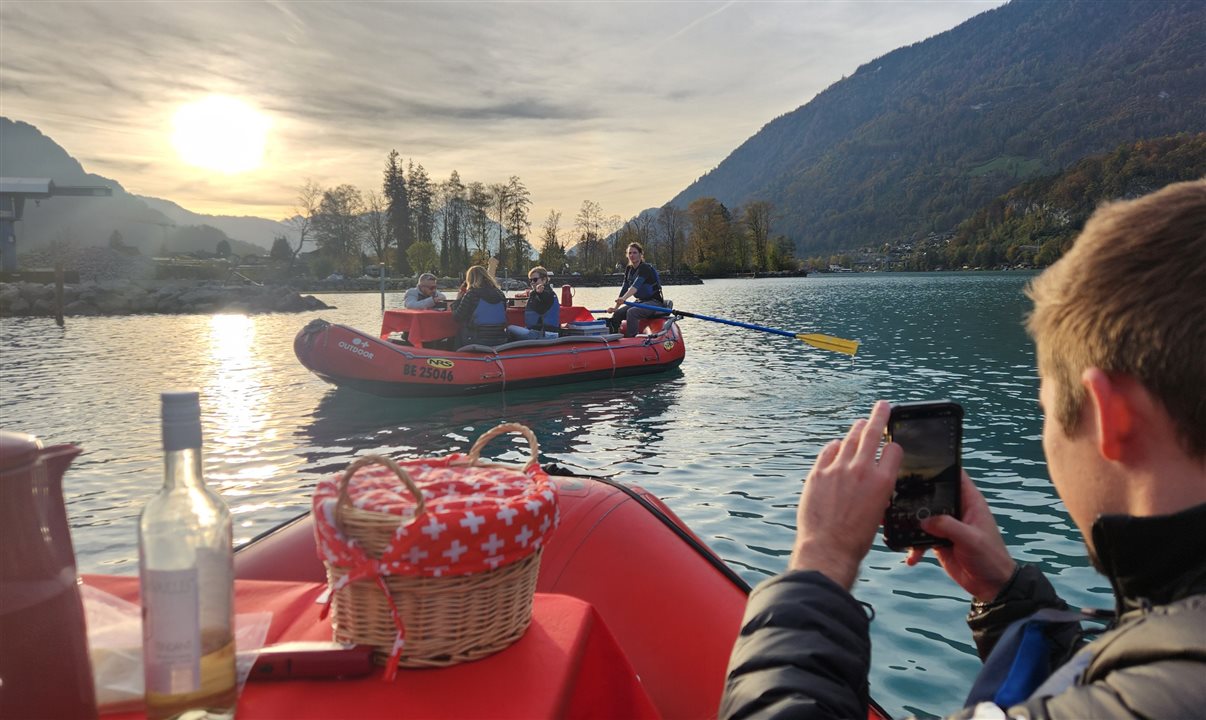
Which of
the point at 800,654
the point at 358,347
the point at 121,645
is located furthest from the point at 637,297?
the point at 800,654

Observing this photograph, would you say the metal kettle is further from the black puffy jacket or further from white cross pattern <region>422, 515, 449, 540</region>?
the black puffy jacket

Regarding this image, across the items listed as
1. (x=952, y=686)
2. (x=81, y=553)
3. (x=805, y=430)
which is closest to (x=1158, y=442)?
(x=952, y=686)

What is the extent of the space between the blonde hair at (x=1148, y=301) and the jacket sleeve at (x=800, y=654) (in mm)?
451

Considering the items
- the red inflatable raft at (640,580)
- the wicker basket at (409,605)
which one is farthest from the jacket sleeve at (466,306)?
the wicker basket at (409,605)

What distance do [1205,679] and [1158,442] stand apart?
32cm

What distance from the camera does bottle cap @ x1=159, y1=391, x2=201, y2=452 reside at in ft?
3.55

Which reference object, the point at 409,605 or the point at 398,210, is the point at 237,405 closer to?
the point at 409,605

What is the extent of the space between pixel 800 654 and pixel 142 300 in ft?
160

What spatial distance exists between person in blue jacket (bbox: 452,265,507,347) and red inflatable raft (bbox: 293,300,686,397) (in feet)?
1.26

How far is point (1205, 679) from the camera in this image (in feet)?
2.51

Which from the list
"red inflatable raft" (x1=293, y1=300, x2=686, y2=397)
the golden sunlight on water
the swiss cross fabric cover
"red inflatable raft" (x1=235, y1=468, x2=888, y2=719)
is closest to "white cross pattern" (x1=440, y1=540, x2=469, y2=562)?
the swiss cross fabric cover

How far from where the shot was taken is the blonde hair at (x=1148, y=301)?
3.04 feet

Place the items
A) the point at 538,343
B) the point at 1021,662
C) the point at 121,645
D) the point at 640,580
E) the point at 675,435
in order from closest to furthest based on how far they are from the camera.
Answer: the point at 1021,662, the point at 121,645, the point at 640,580, the point at 675,435, the point at 538,343

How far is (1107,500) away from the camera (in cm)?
105
